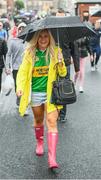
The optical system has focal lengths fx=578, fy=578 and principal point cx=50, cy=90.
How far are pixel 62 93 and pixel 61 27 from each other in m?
0.78

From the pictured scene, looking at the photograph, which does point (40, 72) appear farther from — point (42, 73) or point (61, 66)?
point (61, 66)

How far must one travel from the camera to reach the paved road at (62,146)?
266 inches

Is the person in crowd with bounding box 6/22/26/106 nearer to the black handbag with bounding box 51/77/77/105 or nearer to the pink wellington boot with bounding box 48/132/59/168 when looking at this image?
the black handbag with bounding box 51/77/77/105

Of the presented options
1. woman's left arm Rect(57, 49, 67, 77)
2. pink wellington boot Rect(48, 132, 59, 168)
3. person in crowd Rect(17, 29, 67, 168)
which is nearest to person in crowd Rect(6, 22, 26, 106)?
person in crowd Rect(17, 29, 67, 168)

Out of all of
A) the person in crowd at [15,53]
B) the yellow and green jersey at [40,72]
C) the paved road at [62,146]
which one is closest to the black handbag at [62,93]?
the yellow and green jersey at [40,72]

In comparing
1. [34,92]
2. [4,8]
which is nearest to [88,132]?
[34,92]

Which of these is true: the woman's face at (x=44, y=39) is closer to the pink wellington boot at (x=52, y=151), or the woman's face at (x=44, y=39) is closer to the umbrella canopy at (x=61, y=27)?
the umbrella canopy at (x=61, y=27)

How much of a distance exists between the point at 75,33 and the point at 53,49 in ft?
1.82

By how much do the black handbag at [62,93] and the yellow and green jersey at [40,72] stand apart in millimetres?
183

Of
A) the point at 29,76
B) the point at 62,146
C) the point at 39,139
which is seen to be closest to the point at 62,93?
the point at 29,76

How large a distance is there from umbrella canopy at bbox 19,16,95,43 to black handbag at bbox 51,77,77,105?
0.61 m

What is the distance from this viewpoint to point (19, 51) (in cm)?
1047

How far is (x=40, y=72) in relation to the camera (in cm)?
700

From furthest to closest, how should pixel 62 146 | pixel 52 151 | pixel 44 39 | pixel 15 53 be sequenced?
1. pixel 15 53
2. pixel 62 146
3. pixel 44 39
4. pixel 52 151
